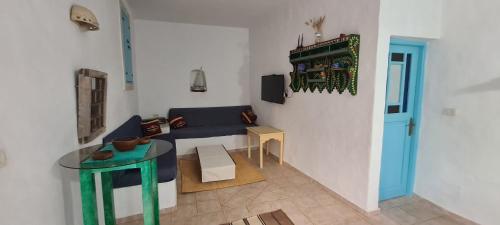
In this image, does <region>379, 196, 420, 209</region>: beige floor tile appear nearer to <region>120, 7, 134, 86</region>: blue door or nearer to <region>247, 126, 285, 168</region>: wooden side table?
<region>247, 126, 285, 168</region>: wooden side table

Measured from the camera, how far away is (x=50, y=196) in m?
1.23

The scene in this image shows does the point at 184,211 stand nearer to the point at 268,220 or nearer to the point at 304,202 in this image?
the point at 268,220

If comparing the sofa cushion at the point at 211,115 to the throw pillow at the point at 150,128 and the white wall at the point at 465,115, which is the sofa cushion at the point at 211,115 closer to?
the throw pillow at the point at 150,128

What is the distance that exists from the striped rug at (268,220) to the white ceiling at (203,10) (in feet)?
9.69

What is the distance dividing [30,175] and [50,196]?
0.70ft

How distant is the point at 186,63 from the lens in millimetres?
4828

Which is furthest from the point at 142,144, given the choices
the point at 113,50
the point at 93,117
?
the point at 113,50

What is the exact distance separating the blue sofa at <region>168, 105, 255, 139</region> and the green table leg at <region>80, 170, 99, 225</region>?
2.84 metres

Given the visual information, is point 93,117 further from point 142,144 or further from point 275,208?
point 275,208

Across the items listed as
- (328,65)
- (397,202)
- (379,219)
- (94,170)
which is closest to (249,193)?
(379,219)

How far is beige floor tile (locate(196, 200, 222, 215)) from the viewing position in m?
2.49

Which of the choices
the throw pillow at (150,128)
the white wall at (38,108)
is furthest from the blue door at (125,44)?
the white wall at (38,108)

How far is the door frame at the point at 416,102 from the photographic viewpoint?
2530mm

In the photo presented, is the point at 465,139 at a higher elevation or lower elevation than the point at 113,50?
lower
